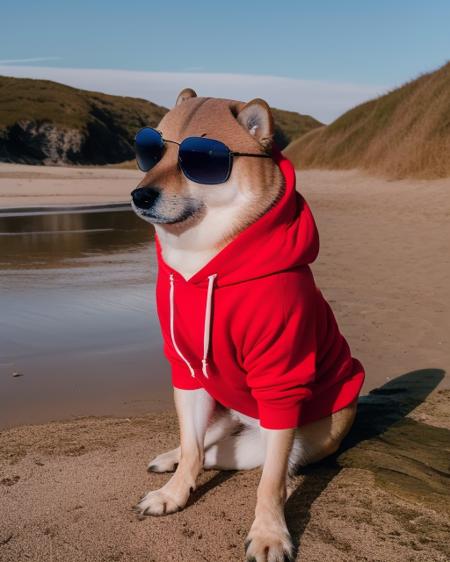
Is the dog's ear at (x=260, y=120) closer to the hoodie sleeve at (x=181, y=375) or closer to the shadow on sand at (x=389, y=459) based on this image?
the hoodie sleeve at (x=181, y=375)

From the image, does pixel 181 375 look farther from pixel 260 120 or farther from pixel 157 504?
pixel 260 120

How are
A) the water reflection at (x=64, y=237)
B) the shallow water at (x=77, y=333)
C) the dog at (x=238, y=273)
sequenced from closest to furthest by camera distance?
the dog at (x=238, y=273), the shallow water at (x=77, y=333), the water reflection at (x=64, y=237)

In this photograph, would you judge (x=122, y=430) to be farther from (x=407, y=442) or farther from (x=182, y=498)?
(x=407, y=442)

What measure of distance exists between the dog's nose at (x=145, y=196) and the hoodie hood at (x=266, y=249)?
31 cm

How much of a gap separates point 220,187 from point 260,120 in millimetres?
305

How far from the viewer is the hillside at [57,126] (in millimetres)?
72000

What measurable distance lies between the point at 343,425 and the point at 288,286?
31.7 inches

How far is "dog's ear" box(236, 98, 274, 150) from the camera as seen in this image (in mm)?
2467

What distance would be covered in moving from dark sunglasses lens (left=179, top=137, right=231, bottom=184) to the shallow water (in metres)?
1.80

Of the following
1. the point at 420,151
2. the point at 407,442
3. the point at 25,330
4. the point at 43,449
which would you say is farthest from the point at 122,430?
the point at 420,151

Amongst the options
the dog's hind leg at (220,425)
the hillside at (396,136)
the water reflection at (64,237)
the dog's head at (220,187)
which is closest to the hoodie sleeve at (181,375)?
the dog's hind leg at (220,425)

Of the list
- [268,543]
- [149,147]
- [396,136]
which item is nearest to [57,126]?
[396,136]

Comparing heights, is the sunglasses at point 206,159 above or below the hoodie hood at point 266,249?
above

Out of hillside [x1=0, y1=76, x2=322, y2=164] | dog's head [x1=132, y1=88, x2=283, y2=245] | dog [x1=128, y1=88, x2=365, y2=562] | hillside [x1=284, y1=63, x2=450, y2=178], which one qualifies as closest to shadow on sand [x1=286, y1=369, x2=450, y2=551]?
dog [x1=128, y1=88, x2=365, y2=562]
